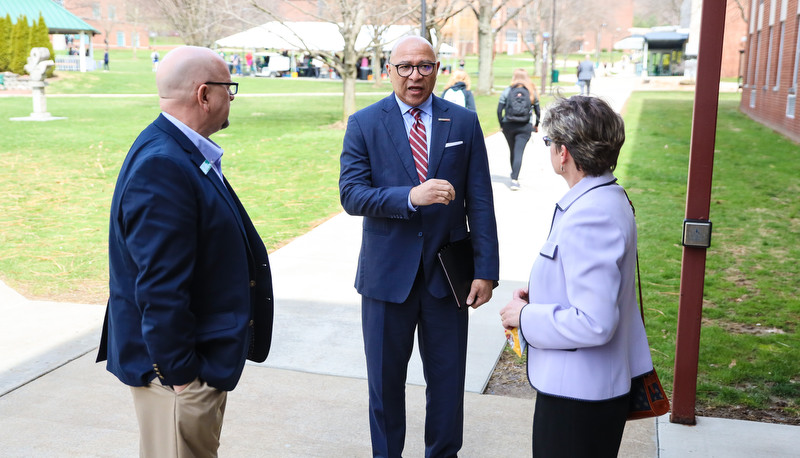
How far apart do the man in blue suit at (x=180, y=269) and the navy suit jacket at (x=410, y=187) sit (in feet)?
3.01

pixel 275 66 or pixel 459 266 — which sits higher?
pixel 275 66

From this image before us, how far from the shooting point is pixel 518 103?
1138cm

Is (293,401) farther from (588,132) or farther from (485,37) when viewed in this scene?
(485,37)

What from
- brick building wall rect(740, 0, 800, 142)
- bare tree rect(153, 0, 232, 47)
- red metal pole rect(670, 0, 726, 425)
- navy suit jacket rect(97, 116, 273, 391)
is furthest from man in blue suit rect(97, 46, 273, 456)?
bare tree rect(153, 0, 232, 47)

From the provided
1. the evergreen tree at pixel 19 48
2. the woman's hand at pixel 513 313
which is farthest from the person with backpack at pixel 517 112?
the evergreen tree at pixel 19 48

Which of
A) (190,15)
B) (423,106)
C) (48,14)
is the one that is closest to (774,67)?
(190,15)

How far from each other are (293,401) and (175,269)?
95.1 inches

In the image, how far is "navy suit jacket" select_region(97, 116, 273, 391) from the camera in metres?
2.26

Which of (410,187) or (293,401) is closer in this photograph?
(410,187)

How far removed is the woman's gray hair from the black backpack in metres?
9.11

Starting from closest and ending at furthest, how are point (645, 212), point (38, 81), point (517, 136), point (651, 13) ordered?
point (645, 212), point (517, 136), point (38, 81), point (651, 13)

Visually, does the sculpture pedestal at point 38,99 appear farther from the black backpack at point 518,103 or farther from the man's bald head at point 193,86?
the man's bald head at point 193,86

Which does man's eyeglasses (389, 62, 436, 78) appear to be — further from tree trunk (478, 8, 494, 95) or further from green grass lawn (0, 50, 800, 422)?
tree trunk (478, 8, 494, 95)

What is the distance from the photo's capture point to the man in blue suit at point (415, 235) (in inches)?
133
